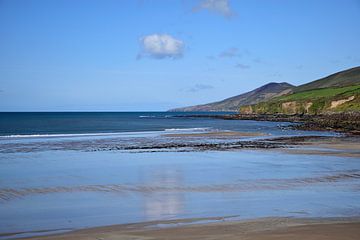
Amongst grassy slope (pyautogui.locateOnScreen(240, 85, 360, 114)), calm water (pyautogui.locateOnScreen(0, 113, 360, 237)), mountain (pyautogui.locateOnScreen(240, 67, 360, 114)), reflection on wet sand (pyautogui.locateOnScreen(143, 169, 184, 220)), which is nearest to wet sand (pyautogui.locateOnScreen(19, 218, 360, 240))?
calm water (pyautogui.locateOnScreen(0, 113, 360, 237))

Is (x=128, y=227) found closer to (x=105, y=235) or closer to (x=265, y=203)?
(x=105, y=235)

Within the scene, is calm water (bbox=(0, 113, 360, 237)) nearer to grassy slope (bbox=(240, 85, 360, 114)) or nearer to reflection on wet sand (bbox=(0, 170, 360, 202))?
reflection on wet sand (bbox=(0, 170, 360, 202))

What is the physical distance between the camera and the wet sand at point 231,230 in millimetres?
9438

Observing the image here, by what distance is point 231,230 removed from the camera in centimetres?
997

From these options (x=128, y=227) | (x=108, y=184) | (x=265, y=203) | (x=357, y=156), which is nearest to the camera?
(x=128, y=227)

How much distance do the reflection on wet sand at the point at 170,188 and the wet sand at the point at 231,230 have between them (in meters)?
2.57

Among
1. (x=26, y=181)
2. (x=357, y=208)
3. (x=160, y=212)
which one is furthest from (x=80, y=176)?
(x=357, y=208)

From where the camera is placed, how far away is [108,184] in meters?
17.2

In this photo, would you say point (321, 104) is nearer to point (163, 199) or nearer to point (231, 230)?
point (163, 199)

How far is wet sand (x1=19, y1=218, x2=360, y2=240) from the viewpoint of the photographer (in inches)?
372

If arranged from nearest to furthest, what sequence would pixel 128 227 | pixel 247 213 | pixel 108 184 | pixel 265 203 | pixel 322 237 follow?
1. pixel 322 237
2. pixel 128 227
3. pixel 247 213
4. pixel 265 203
5. pixel 108 184

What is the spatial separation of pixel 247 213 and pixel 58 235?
16.1 ft

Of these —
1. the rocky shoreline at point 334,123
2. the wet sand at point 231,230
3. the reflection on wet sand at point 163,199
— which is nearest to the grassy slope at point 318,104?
the rocky shoreline at point 334,123

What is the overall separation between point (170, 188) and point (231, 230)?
6.28 metres
